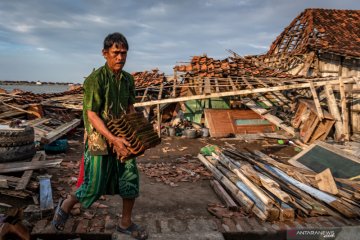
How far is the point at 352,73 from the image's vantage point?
14.0 metres

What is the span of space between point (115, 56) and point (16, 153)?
443cm

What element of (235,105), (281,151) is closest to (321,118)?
(281,151)

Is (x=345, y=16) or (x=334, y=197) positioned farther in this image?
(x=345, y=16)

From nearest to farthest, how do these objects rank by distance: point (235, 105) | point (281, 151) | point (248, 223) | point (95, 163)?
point (95, 163) → point (248, 223) → point (281, 151) → point (235, 105)

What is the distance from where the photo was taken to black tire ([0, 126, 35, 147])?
611 centimetres

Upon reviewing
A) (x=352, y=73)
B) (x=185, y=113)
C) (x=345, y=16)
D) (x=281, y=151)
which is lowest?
(x=281, y=151)

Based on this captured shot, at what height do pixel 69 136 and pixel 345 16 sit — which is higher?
pixel 345 16

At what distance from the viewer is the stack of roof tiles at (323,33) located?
47.7 feet

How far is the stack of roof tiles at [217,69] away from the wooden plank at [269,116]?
1554 millimetres

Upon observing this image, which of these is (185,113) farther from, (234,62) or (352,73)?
(352,73)

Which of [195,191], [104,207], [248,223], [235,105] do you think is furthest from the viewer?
[235,105]

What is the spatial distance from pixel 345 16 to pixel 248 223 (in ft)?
63.1

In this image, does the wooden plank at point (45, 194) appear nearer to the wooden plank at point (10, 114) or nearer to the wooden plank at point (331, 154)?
the wooden plank at point (331, 154)

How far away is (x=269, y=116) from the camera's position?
1309 centimetres
